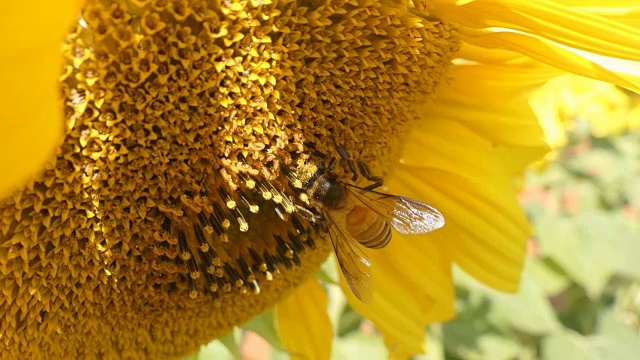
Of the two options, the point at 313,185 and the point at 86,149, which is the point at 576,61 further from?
the point at 86,149

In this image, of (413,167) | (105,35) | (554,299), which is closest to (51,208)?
(105,35)

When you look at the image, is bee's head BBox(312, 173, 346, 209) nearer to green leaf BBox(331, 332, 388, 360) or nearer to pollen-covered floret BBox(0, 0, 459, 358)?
pollen-covered floret BBox(0, 0, 459, 358)

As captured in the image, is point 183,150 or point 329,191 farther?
point 329,191

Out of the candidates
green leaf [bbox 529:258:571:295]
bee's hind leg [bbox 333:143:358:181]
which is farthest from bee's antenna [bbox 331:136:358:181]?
green leaf [bbox 529:258:571:295]

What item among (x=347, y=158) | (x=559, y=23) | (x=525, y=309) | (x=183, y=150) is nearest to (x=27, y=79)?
(x=183, y=150)

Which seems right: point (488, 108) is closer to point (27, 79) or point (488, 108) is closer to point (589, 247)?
point (589, 247)

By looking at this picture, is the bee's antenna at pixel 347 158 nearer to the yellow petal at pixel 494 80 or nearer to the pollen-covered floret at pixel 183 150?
the pollen-covered floret at pixel 183 150
